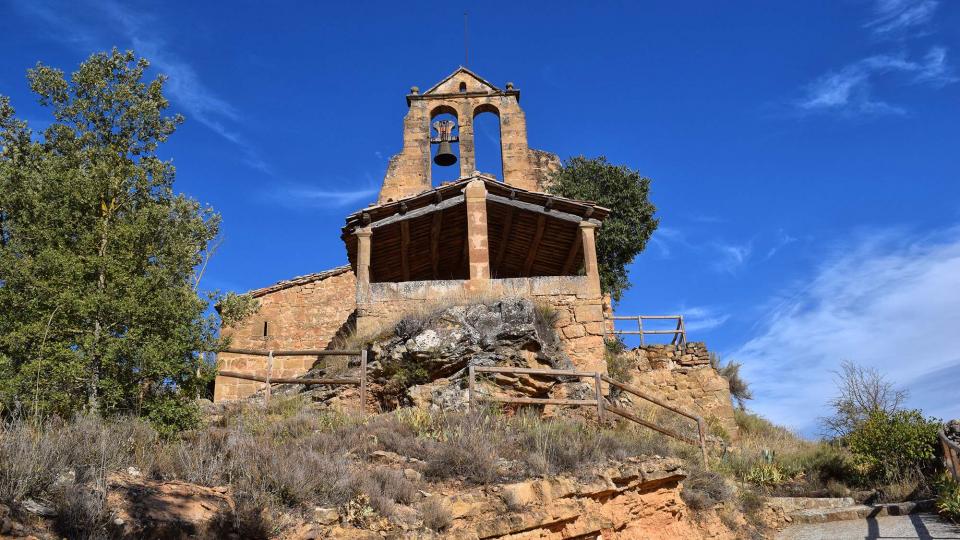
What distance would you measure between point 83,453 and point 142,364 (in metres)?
2.90

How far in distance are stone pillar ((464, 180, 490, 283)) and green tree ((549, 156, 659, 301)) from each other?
7.24m

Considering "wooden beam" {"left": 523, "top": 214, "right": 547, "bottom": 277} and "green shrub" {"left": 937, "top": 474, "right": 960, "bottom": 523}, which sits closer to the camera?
"green shrub" {"left": 937, "top": 474, "right": 960, "bottom": 523}

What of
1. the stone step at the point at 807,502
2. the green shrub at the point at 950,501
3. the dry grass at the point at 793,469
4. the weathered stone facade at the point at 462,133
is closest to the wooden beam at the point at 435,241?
the weathered stone facade at the point at 462,133

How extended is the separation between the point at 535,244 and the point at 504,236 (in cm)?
86

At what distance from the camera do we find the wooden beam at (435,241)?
18375mm

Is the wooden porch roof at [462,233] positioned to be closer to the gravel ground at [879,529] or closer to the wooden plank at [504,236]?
the wooden plank at [504,236]

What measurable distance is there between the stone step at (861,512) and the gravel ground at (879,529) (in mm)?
165

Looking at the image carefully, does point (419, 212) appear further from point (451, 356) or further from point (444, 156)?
point (444, 156)

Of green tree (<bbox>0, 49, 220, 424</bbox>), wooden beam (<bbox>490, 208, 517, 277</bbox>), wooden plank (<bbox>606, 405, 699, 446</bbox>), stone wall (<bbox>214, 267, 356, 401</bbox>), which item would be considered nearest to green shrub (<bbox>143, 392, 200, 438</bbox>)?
green tree (<bbox>0, 49, 220, 424</bbox>)

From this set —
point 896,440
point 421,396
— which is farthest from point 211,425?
Result: point 896,440

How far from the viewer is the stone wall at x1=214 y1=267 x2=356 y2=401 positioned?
76.3 feet

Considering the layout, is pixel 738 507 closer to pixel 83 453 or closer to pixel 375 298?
pixel 375 298

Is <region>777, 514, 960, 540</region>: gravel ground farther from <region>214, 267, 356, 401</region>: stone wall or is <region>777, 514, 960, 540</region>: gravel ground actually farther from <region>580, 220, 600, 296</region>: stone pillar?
<region>214, 267, 356, 401</region>: stone wall

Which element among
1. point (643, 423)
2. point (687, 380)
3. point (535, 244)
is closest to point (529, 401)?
point (643, 423)
